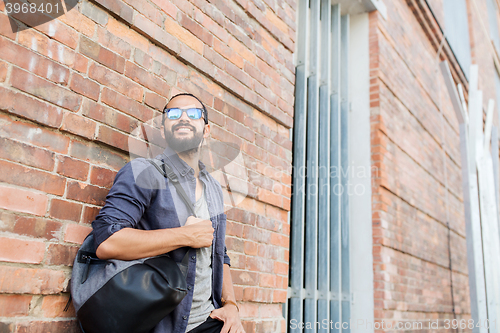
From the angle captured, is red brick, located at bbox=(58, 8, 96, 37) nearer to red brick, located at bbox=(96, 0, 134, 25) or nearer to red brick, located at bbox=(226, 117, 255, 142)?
red brick, located at bbox=(96, 0, 134, 25)

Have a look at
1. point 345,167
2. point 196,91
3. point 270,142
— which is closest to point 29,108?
point 196,91

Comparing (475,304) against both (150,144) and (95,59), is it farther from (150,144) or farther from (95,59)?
(95,59)

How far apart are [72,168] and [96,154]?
0.14 meters

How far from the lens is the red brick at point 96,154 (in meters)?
1.72

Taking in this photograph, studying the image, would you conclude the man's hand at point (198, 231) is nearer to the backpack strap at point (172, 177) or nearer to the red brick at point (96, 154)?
the backpack strap at point (172, 177)

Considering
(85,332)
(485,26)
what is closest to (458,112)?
(85,332)

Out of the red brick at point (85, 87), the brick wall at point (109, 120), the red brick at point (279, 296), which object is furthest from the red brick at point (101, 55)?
the red brick at point (279, 296)

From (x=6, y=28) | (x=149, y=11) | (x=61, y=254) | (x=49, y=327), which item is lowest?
(x=49, y=327)

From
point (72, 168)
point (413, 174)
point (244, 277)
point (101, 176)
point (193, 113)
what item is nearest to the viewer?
point (72, 168)

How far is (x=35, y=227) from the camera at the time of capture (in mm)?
1540

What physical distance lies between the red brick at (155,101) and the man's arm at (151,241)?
2.33 feet

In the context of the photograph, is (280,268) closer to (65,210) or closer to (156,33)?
(65,210)

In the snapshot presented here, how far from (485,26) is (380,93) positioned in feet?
24.9

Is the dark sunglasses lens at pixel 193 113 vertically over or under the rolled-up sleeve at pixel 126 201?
over
